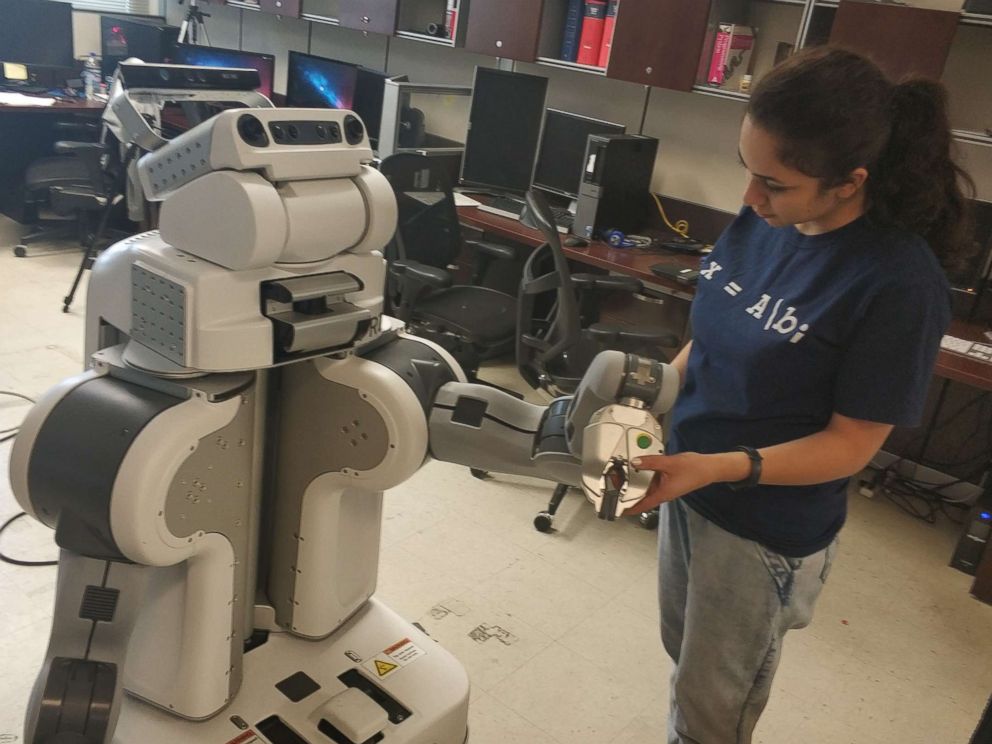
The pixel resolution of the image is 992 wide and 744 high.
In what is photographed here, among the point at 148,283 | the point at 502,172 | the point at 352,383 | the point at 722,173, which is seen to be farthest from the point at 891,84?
the point at 502,172

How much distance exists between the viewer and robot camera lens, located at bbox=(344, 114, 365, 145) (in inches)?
49.7

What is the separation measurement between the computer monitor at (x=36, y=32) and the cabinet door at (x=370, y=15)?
1.63 m

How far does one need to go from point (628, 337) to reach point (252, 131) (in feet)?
5.84

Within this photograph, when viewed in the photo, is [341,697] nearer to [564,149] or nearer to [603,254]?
[603,254]

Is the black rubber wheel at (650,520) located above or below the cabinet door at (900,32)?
below

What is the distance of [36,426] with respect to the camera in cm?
117

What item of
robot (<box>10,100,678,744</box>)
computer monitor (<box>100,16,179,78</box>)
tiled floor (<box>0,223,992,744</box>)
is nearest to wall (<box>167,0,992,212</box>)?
computer monitor (<box>100,16,179,78</box>)

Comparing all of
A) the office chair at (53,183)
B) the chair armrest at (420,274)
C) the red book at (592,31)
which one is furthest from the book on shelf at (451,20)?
the office chair at (53,183)

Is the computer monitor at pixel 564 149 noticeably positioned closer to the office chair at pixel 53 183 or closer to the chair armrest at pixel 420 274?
the chair armrest at pixel 420 274

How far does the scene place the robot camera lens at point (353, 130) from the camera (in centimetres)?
126

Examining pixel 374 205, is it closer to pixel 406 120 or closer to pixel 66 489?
pixel 66 489

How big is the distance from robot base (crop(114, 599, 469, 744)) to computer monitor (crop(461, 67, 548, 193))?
265 centimetres

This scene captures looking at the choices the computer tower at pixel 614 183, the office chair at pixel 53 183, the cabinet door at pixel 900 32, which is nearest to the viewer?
the cabinet door at pixel 900 32

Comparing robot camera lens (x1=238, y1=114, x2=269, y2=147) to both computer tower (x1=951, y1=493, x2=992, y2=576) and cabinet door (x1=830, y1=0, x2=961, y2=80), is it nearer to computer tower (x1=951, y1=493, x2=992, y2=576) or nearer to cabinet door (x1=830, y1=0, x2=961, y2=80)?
cabinet door (x1=830, y1=0, x2=961, y2=80)
